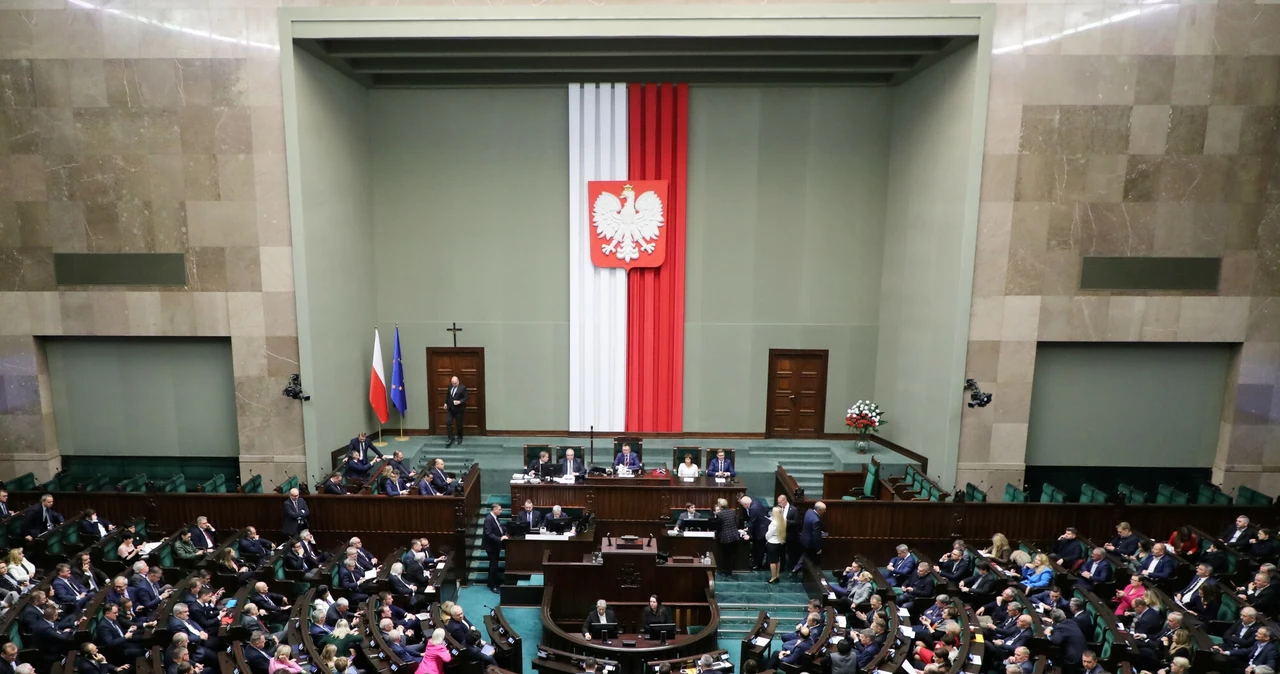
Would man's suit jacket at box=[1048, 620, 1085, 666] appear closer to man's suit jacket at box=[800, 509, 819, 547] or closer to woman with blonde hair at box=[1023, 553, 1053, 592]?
woman with blonde hair at box=[1023, 553, 1053, 592]

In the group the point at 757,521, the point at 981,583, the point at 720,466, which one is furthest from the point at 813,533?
the point at 720,466

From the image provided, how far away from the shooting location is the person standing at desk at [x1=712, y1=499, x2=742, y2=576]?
33.8 feet

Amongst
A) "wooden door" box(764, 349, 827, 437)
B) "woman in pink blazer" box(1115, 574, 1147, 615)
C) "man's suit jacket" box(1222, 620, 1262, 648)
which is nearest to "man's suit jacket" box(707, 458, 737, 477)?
"wooden door" box(764, 349, 827, 437)

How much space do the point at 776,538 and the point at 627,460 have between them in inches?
117

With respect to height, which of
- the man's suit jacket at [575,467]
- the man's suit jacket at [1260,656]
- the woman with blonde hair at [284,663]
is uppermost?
the man's suit jacket at [575,467]

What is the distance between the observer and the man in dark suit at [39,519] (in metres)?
10.1

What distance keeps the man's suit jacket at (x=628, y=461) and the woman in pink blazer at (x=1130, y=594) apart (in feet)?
22.6

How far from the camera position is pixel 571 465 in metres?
11.9

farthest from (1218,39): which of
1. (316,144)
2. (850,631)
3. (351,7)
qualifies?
(316,144)

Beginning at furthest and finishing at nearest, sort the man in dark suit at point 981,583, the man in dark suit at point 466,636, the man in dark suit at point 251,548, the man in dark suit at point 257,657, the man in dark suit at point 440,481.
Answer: the man in dark suit at point 440,481, the man in dark suit at point 251,548, the man in dark suit at point 981,583, the man in dark suit at point 466,636, the man in dark suit at point 257,657

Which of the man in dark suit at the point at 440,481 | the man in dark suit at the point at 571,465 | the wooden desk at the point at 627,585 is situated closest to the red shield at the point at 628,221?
the man in dark suit at the point at 571,465

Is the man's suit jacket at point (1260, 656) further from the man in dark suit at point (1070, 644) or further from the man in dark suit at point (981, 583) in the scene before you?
the man in dark suit at point (981, 583)

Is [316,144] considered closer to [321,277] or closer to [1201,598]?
[321,277]

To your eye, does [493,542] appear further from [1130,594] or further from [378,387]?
[1130,594]
